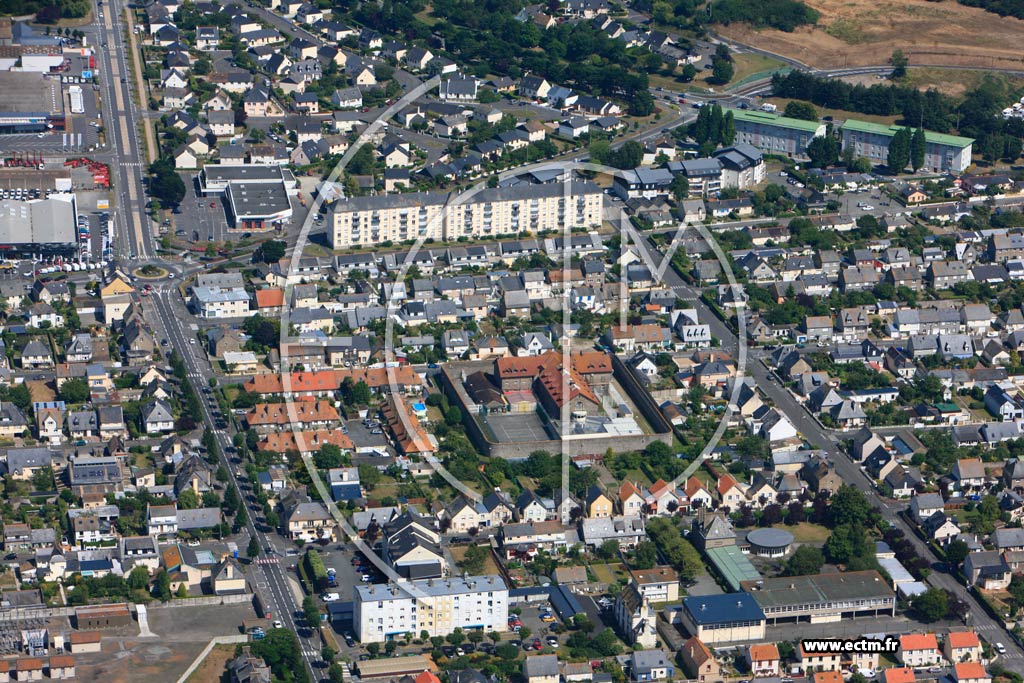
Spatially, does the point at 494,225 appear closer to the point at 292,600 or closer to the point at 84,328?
the point at 84,328

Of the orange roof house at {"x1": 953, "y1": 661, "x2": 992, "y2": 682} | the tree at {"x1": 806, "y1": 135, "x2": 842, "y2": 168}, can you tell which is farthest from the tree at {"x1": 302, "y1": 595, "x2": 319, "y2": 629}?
the tree at {"x1": 806, "y1": 135, "x2": 842, "y2": 168}

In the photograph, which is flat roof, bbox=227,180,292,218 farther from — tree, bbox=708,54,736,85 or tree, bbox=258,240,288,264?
tree, bbox=708,54,736,85

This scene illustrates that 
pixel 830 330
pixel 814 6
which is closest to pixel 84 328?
pixel 830 330

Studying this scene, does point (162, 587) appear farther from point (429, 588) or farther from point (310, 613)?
point (429, 588)

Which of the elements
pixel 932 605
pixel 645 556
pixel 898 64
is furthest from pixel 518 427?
pixel 898 64

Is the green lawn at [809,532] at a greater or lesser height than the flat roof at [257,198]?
lesser

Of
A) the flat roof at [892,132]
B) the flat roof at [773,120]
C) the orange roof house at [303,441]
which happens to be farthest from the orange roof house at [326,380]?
the flat roof at [892,132]

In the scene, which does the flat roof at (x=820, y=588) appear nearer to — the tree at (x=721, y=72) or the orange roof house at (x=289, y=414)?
the orange roof house at (x=289, y=414)
